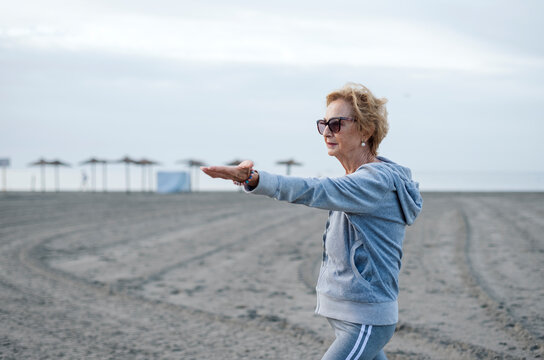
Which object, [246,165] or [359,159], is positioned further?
[359,159]

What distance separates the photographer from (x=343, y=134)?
1.93 m

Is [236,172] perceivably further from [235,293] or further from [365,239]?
[235,293]

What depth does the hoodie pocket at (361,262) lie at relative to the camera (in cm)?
180

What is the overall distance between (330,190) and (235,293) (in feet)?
15.5

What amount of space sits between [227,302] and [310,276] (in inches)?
66.8

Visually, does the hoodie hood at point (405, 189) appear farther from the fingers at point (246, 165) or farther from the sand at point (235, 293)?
the sand at point (235, 293)

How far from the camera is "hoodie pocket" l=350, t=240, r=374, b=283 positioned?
1804mm

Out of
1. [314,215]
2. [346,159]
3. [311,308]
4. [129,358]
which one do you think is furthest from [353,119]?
[314,215]

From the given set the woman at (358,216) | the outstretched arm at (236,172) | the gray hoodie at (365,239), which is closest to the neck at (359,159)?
the woman at (358,216)

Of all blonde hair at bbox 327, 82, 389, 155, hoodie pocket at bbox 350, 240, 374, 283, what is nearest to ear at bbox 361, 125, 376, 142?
blonde hair at bbox 327, 82, 389, 155

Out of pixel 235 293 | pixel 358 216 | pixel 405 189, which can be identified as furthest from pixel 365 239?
pixel 235 293

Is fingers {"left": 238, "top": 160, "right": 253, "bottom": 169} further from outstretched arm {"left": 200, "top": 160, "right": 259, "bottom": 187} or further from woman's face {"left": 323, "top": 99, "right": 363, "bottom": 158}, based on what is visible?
woman's face {"left": 323, "top": 99, "right": 363, "bottom": 158}

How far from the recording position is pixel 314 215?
14.7 metres

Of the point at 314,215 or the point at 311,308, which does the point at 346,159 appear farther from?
the point at 314,215
